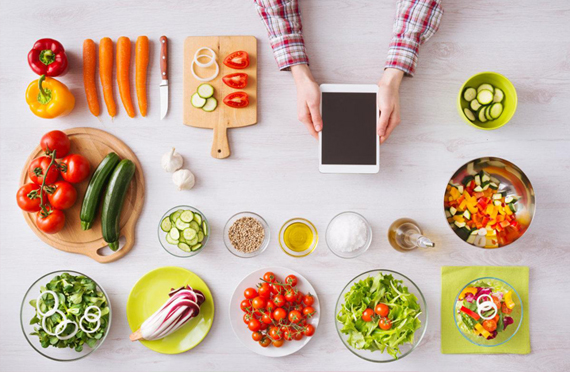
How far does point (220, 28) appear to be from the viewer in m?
1.77

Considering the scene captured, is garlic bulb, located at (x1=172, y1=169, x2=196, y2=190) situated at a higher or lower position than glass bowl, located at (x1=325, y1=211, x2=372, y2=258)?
higher

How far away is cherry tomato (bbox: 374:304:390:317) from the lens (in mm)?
1603

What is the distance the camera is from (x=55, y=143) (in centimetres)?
167

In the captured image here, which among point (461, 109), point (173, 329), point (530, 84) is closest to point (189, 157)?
point (173, 329)

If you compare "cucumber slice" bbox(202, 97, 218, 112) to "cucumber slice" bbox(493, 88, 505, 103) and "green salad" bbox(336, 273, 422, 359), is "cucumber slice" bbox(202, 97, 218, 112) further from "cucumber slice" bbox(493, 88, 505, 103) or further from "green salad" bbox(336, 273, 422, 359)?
"cucumber slice" bbox(493, 88, 505, 103)

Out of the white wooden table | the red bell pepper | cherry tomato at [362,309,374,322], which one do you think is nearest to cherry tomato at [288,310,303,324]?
the white wooden table

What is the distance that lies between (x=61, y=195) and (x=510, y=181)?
65.9 inches

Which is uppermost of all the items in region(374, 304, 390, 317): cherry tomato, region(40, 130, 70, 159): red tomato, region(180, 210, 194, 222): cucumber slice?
region(40, 130, 70, 159): red tomato

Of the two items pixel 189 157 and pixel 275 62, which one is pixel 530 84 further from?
pixel 189 157

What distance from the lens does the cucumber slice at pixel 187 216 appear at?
1676 mm

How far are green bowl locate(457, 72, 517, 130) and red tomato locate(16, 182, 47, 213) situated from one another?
1621 millimetres

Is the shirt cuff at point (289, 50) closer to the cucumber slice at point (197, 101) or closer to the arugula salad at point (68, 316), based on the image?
the cucumber slice at point (197, 101)

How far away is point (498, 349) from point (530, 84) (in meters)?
1.05

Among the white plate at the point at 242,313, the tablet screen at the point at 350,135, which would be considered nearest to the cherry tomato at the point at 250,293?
the white plate at the point at 242,313
